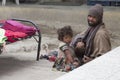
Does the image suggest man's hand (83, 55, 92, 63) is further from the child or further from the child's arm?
the child

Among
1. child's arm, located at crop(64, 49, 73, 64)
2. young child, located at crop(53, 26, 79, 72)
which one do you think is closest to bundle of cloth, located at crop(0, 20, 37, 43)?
young child, located at crop(53, 26, 79, 72)

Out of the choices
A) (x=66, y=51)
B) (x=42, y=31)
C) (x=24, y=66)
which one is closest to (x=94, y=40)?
(x=66, y=51)

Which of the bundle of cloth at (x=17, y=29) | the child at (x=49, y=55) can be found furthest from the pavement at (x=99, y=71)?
the child at (x=49, y=55)

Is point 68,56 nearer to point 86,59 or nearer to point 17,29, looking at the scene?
point 86,59

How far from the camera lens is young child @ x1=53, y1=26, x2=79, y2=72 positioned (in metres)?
4.96

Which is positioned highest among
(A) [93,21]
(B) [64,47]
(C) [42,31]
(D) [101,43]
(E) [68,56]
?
(A) [93,21]

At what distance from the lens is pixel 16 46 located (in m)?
7.24

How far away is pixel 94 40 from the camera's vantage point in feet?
15.4

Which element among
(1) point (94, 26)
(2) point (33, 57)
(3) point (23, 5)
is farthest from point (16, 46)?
(3) point (23, 5)

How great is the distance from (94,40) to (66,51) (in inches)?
18.6

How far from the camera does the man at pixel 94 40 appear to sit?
4625mm

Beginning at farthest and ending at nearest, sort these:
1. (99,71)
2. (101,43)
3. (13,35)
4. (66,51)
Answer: (13,35), (66,51), (101,43), (99,71)

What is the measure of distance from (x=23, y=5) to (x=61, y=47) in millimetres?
5674

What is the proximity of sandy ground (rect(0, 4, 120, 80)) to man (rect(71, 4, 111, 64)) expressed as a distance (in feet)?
2.02
